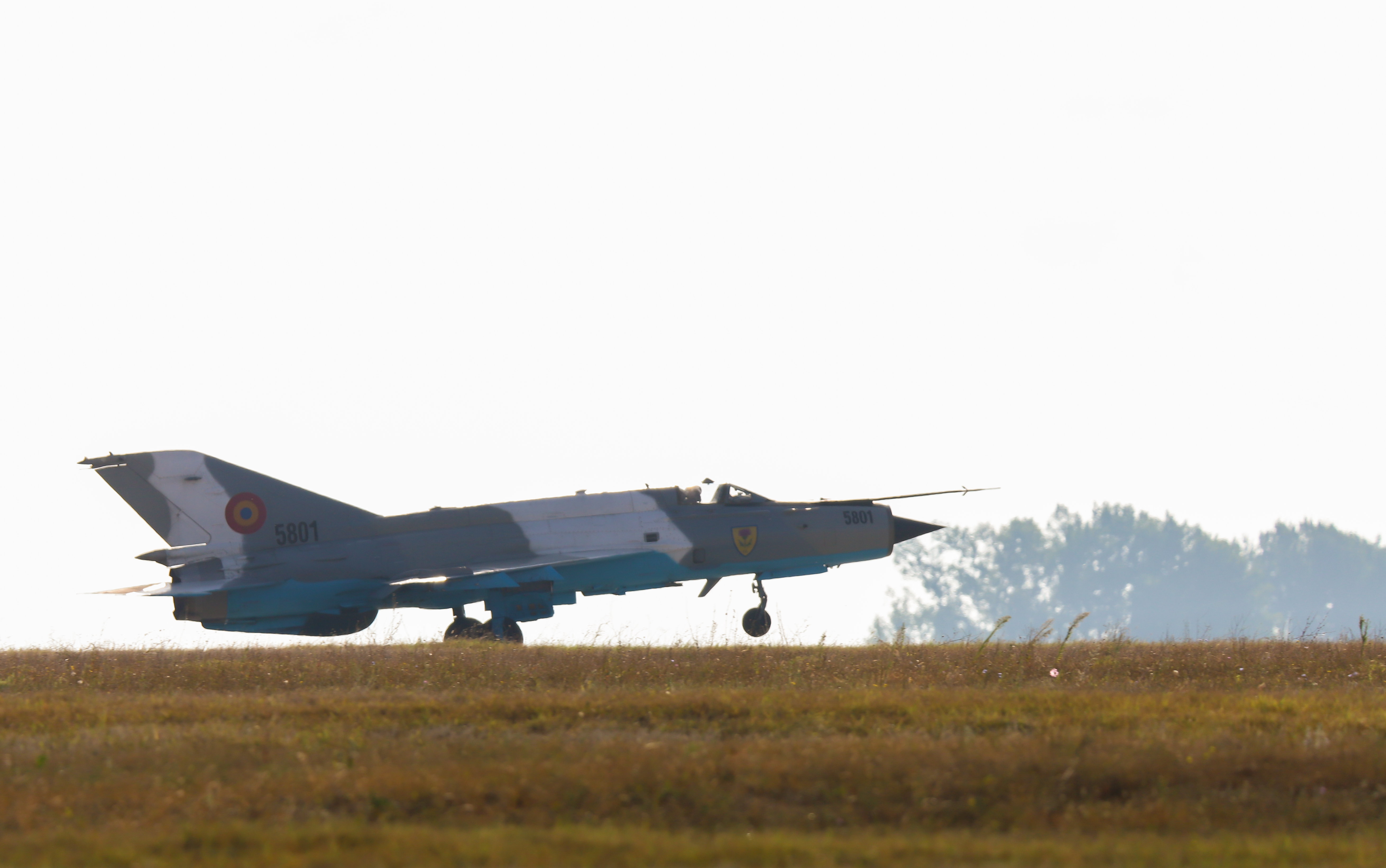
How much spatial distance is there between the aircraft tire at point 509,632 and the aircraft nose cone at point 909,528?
8.41 metres

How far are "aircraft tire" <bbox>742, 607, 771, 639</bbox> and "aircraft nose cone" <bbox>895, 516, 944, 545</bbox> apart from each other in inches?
141

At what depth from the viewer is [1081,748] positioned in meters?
11.0

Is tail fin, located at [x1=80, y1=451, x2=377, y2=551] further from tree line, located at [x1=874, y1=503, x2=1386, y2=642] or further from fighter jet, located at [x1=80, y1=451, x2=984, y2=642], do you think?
tree line, located at [x1=874, y1=503, x2=1386, y2=642]

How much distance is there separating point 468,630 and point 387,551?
6.96 feet

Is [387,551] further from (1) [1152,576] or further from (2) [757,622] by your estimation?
(1) [1152,576]

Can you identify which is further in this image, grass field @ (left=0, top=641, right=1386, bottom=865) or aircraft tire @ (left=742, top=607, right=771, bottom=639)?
aircraft tire @ (left=742, top=607, right=771, bottom=639)

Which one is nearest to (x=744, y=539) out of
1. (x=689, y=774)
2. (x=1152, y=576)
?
(x=689, y=774)

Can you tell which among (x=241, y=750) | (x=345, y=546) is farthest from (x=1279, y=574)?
(x=241, y=750)

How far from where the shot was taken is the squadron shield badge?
25.6 m

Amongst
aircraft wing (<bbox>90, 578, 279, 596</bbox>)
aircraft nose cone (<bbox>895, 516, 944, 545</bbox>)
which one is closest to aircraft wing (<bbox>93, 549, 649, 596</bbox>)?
aircraft wing (<bbox>90, 578, 279, 596</bbox>)

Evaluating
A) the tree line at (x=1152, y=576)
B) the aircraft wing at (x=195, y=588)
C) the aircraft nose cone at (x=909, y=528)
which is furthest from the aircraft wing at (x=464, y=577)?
the tree line at (x=1152, y=576)

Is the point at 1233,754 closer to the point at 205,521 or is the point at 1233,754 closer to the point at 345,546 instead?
the point at 345,546

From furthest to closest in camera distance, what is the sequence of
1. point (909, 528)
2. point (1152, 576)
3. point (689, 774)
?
1. point (1152, 576)
2. point (909, 528)
3. point (689, 774)

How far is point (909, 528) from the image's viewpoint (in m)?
27.5
